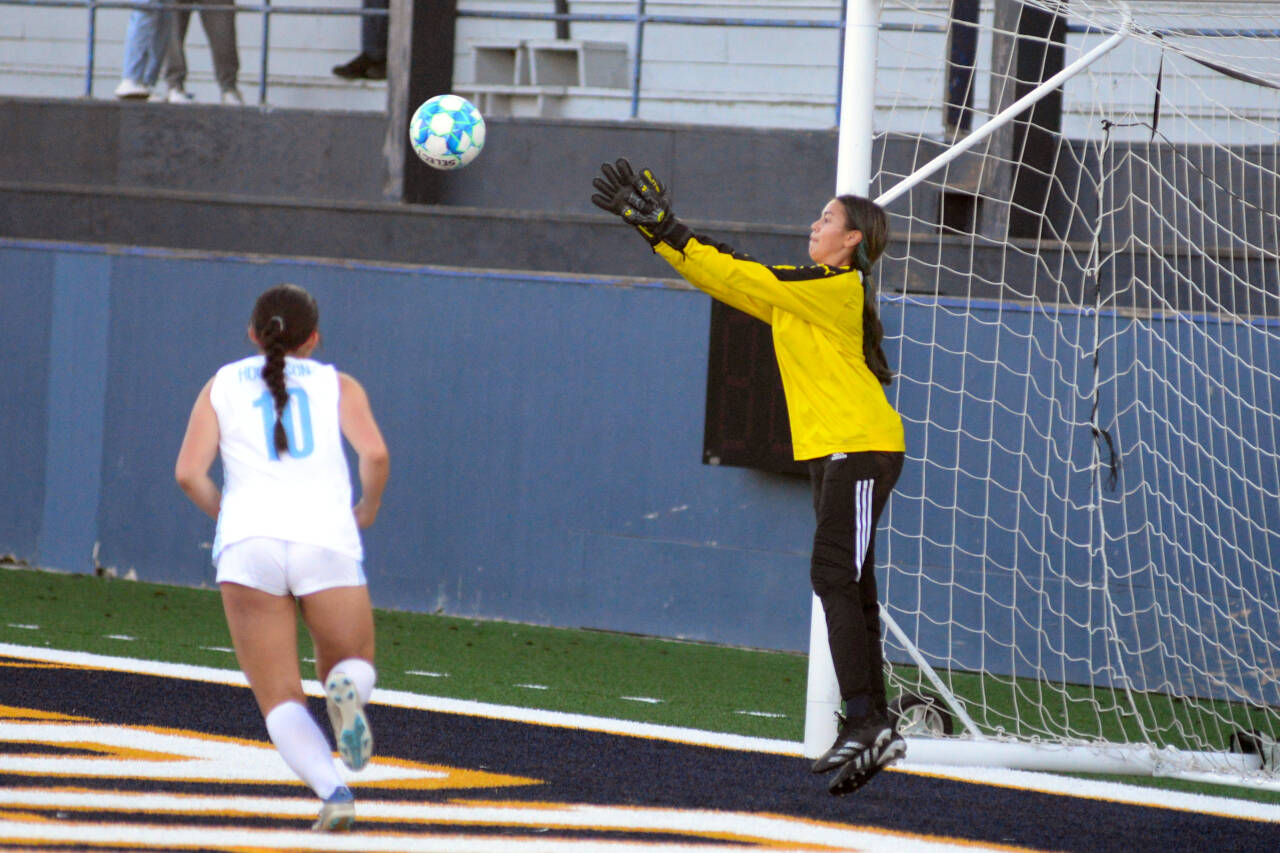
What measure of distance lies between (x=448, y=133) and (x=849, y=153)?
2.34m

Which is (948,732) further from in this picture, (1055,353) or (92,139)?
(92,139)

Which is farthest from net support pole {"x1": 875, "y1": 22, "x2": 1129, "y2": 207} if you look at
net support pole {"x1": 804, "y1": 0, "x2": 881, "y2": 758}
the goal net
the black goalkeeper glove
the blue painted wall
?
the blue painted wall

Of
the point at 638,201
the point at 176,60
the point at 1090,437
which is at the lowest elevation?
the point at 1090,437

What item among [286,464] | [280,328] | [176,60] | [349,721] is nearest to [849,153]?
[280,328]

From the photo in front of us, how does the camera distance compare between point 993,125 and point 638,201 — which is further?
point 993,125

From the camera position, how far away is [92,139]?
13.2 meters

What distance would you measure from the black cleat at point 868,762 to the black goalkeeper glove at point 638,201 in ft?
5.95

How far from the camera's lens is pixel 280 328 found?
4.84m

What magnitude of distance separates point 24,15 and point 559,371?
851 centimetres

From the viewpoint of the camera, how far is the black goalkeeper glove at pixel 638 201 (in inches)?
232

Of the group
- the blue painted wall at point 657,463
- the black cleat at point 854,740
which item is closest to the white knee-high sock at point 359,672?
the black cleat at point 854,740

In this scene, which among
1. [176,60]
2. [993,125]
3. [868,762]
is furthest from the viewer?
→ [176,60]

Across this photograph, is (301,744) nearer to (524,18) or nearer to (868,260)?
(868,260)

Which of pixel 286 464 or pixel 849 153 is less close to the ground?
pixel 849 153
